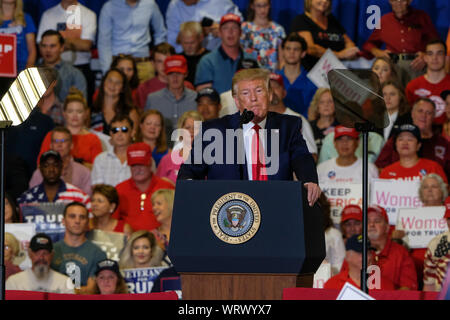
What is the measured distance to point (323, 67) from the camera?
7258 millimetres

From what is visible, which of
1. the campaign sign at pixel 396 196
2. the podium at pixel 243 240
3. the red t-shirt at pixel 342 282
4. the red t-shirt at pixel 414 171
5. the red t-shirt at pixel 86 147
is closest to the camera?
the podium at pixel 243 240

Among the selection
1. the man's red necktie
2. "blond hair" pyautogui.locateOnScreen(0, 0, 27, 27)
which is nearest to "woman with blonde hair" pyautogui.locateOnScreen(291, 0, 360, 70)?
"blond hair" pyautogui.locateOnScreen(0, 0, 27, 27)

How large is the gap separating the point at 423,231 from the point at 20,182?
9.23ft

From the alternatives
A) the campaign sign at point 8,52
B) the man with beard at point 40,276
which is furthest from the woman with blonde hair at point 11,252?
the campaign sign at point 8,52

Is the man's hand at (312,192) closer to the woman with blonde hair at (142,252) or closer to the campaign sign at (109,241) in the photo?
the woman with blonde hair at (142,252)

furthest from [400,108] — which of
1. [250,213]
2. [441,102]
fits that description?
[250,213]

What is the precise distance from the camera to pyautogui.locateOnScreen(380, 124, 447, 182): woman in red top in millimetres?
6355

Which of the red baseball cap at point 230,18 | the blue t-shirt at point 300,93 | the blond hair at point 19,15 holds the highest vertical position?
the blond hair at point 19,15

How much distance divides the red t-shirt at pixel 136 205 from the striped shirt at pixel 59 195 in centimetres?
24

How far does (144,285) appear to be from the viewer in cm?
548

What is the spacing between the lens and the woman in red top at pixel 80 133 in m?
6.81

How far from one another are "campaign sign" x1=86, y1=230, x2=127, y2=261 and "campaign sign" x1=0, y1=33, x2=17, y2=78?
1.66m

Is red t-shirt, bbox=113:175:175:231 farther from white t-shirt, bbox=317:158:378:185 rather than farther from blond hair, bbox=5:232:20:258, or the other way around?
white t-shirt, bbox=317:158:378:185
